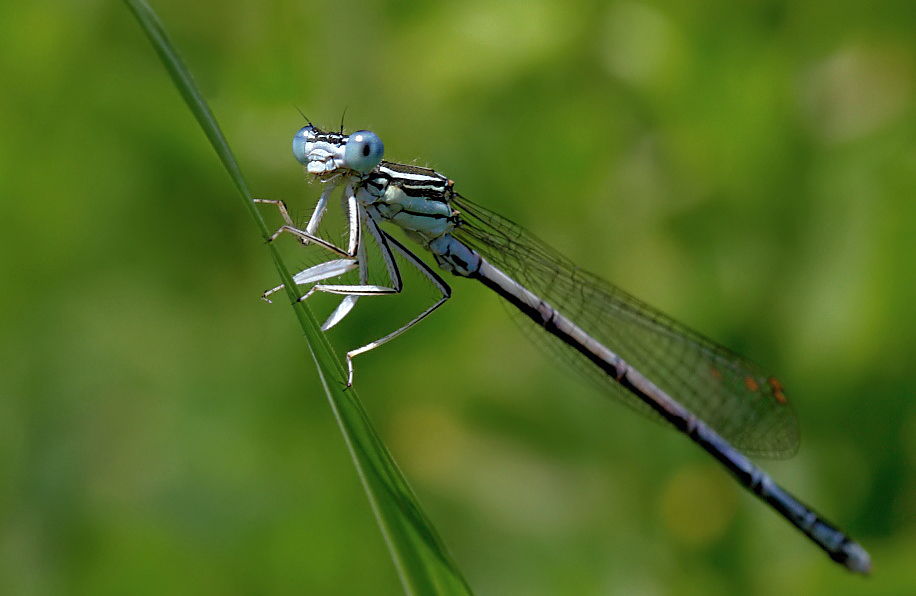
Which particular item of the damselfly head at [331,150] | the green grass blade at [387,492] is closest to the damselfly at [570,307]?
the damselfly head at [331,150]

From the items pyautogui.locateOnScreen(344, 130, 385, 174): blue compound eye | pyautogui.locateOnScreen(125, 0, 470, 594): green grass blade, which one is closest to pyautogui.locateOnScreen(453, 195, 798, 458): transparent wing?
pyautogui.locateOnScreen(344, 130, 385, 174): blue compound eye

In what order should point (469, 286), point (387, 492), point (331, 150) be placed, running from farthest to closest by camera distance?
point (469, 286), point (331, 150), point (387, 492)

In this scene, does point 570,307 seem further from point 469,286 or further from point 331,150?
point 331,150

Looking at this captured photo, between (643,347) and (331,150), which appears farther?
(643,347)

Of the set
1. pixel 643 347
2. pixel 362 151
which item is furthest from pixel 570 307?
pixel 362 151

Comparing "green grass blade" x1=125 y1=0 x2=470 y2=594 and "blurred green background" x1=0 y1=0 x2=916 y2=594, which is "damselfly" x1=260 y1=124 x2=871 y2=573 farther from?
"green grass blade" x1=125 y1=0 x2=470 y2=594

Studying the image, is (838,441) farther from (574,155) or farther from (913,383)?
(574,155)

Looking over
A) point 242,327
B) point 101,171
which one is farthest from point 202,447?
point 101,171
